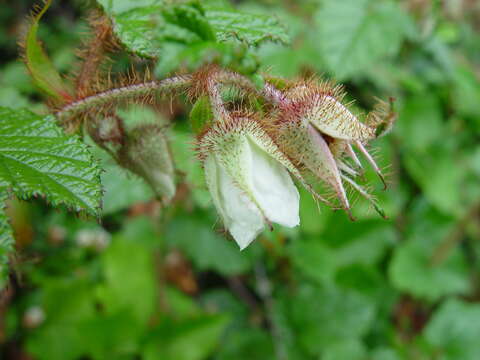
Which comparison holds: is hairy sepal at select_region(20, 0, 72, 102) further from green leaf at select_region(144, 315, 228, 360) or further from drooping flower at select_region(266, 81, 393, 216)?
green leaf at select_region(144, 315, 228, 360)

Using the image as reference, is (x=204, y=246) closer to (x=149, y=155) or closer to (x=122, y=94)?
(x=149, y=155)

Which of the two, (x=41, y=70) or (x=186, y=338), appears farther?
(x=186, y=338)

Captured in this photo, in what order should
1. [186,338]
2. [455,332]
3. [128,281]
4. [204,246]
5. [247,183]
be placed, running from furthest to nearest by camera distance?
[455,332], [204,246], [128,281], [186,338], [247,183]

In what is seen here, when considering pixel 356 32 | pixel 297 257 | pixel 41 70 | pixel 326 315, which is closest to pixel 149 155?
pixel 41 70

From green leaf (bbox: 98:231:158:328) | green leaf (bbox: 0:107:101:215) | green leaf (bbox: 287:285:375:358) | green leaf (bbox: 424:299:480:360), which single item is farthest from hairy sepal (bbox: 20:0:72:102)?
green leaf (bbox: 424:299:480:360)

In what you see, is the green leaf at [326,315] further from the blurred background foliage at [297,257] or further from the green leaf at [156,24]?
the green leaf at [156,24]

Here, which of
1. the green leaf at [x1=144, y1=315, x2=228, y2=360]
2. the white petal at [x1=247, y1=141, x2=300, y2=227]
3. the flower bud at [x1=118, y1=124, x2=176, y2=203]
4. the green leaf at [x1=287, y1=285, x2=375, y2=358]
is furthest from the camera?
the green leaf at [x1=287, y1=285, x2=375, y2=358]

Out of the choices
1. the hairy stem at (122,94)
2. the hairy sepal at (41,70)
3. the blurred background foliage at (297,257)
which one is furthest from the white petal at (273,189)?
the blurred background foliage at (297,257)
